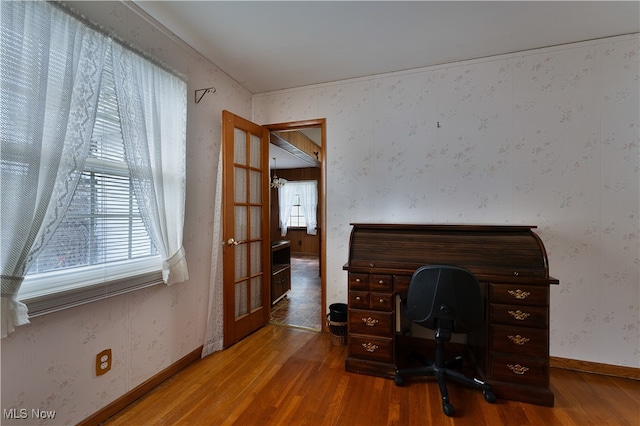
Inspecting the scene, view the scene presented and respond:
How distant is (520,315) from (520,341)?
17 cm

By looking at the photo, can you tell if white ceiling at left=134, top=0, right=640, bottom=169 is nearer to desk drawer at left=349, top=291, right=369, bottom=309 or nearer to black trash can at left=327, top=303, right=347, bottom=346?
desk drawer at left=349, top=291, right=369, bottom=309

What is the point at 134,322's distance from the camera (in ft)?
5.72

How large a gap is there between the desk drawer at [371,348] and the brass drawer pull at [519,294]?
2.85 ft

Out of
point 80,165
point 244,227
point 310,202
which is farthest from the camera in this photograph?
point 310,202

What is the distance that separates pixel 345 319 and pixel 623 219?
2282 millimetres

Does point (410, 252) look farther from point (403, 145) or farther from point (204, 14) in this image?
point (204, 14)

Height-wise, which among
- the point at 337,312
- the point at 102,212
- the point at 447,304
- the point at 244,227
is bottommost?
the point at 337,312

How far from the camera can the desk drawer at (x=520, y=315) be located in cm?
170

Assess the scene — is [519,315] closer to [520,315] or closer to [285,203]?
[520,315]

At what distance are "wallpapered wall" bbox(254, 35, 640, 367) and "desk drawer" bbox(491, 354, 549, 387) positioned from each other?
0.64 meters

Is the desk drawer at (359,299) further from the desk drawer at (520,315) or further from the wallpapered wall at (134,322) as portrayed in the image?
the wallpapered wall at (134,322)

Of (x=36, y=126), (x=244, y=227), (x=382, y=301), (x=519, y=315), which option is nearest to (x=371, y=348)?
(x=382, y=301)

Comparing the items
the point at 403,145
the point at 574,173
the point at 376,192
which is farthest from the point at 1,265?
the point at 574,173

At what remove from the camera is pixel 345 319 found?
2.48 meters
